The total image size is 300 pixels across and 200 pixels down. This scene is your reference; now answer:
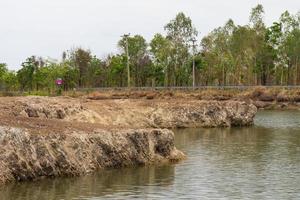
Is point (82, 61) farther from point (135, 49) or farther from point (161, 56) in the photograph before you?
point (161, 56)

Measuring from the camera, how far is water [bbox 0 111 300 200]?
24.6 metres

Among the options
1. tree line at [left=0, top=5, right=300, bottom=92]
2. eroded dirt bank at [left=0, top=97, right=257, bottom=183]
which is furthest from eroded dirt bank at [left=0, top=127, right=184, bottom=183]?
tree line at [left=0, top=5, right=300, bottom=92]

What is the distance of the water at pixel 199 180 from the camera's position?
24.6 metres

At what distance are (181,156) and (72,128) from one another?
8.58 m

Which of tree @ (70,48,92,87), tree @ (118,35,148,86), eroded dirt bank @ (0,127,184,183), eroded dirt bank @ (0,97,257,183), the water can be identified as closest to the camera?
the water

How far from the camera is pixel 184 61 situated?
140 metres

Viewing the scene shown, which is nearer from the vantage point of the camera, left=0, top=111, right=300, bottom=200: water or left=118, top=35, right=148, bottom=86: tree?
left=0, top=111, right=300, bottom=200: water

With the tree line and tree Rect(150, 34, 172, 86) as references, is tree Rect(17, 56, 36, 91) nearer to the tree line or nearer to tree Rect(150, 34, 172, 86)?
the tree line

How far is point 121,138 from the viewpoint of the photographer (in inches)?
1218

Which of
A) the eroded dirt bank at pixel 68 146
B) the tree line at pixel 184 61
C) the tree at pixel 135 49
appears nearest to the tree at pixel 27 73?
the tree line at pixel 184 61

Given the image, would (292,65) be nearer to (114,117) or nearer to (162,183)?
(114,117)

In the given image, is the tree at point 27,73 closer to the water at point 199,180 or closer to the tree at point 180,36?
the tree at point 180,36

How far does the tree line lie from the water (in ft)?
316

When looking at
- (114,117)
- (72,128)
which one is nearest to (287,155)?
(72,128)
